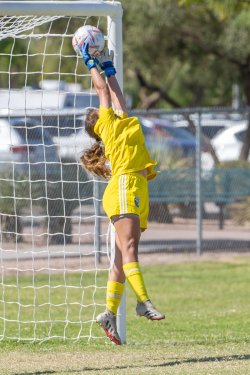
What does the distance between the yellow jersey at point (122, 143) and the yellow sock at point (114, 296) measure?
35.9 inches

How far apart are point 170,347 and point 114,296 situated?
0.83 metres

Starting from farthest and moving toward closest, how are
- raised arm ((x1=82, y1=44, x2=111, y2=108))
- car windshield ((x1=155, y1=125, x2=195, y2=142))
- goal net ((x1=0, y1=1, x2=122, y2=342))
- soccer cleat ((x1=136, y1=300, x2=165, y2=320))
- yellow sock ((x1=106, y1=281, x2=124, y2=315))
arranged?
car windshield ((x1=155, y1=125, x2=195, y2=142)) → goal net ((x1=0, y1=1, x2=122, y2=342)) → yellow sock ((x1=106, y1=281, x2=124, y2=315)) → raised arm ((x1=82, y1=44, x2=111, y2=108)) → soccer cleat ((x1=136, y1=300, x2=165, y2=320))

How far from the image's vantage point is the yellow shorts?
7793 mm

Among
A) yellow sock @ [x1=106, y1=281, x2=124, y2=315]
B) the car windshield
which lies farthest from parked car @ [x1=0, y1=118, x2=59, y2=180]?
yellow sock @ [x1=106, y1=281, x2=124, y2=315]

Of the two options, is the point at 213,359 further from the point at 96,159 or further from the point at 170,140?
the point at 170,140

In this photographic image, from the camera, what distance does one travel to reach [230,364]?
7.43 meters

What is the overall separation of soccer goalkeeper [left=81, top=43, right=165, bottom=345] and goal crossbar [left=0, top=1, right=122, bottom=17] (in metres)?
0.63

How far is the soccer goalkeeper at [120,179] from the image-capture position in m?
A: 7.78

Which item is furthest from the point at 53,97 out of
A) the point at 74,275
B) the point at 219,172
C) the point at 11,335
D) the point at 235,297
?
the point at 11,335

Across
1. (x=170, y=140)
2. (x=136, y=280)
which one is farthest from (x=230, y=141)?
(x=136, y=280)

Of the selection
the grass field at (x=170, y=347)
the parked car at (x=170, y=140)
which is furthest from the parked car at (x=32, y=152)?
the parked car at (x=170, y=140)

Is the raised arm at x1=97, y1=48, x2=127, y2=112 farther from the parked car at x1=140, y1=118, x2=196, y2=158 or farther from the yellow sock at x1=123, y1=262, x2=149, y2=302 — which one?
the parked car at x1=140, y1=118, x2=196, y2=158

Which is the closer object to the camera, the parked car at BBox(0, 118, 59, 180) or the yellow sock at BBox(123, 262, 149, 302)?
the yellow sock at BBox(123, 262, 149, 302)

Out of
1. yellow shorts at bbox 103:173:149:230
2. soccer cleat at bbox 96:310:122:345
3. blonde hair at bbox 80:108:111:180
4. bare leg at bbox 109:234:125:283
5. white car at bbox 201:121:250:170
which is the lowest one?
white car at bbox 201:121:250:170
